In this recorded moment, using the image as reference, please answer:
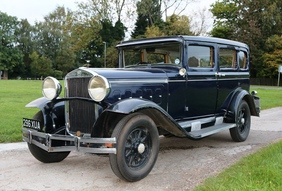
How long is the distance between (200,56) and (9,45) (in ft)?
215

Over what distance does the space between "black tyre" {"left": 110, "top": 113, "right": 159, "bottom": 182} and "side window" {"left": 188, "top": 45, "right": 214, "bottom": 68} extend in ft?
5.63

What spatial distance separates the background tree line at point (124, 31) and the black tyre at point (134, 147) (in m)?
22.9

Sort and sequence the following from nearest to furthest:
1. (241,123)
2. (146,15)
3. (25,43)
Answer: (241,123) → (146,15) → (25,43)

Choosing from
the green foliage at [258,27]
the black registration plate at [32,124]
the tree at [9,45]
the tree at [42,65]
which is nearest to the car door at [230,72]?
the black registration plate at [32,124]

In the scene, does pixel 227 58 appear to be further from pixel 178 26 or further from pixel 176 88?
pixel 178 26

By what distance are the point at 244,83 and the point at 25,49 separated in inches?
2616

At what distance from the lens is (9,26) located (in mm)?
64000

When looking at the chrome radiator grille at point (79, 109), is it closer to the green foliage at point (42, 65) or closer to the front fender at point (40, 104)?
the front fender at point (40, 104)

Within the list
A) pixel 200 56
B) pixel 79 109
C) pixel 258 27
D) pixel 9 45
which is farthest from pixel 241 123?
pixel 9 45

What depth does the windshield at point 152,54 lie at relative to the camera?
523 cm


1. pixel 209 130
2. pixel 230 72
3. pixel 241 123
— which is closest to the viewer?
pixel 209 130

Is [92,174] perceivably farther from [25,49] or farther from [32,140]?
[25,49]

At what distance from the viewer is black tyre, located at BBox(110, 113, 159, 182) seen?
368cm

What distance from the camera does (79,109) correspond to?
4.34 metres
